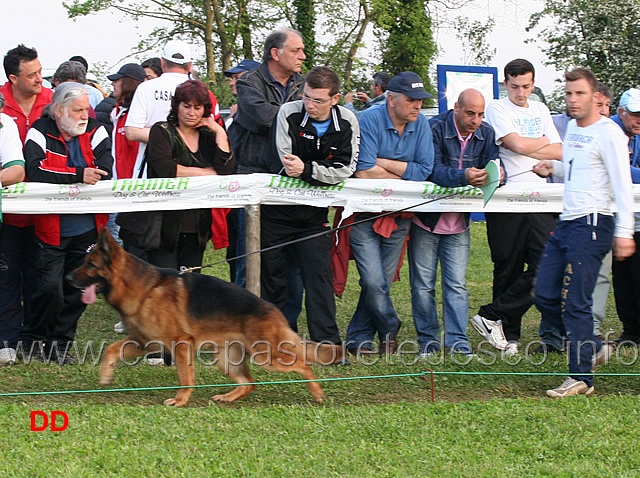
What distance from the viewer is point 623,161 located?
577 centimetres

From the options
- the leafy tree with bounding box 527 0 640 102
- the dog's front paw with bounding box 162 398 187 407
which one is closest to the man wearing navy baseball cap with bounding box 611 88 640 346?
the dog's front paw with bounding box 162 398 187 407

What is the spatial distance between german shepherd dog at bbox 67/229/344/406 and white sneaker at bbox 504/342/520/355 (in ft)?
7.98

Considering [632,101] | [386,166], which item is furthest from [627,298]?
[386,166]

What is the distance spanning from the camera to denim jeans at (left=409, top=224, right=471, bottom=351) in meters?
7.40

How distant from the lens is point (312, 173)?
22.1 ft

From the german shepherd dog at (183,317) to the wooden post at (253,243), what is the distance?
1.05 meters

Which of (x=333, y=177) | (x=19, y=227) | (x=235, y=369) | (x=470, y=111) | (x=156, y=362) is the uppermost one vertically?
(x=470, y=111)

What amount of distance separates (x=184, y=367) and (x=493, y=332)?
10.9 ft

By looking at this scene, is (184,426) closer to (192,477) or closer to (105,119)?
(192,477)

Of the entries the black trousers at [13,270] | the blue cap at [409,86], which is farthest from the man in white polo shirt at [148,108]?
the blue cap at [409,86]

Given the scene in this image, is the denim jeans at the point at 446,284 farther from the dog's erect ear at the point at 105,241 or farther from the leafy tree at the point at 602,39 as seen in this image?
the leafy tree at the point at 602,39

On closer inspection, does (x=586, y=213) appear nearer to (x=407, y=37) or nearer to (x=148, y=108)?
(x=148, y=108)

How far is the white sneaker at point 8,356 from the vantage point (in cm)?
661

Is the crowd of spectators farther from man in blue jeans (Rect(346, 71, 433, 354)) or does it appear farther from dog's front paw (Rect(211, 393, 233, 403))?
dog's front paw (Rect(211, 393, 233, 403))
